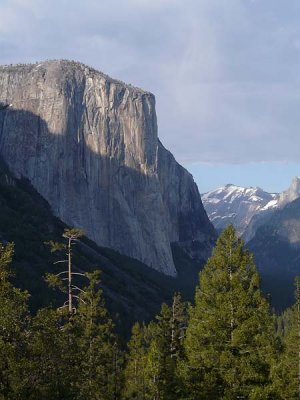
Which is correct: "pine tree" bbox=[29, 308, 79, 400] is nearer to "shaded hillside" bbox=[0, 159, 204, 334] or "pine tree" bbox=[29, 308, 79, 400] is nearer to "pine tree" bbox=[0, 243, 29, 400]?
"pine tree" bbox=[0, 243, 29, 400]

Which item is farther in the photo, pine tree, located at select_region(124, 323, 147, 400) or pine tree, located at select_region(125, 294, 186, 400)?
pine tree, located at select_region(124, 323, 147, 400)

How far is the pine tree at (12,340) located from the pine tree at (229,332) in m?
10.6

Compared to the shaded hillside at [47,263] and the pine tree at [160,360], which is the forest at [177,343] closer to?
the pine tree at [160,360]

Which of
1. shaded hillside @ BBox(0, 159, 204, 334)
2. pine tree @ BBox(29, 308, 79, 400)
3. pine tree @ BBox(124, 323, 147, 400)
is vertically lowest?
pine tree @ BBox(124, 323, 147, 400)

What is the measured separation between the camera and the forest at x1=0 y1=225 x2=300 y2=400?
20500mm

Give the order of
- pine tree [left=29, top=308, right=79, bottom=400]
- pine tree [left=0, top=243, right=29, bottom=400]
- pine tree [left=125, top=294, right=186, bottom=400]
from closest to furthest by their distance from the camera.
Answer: pine tree [left=0, top=243, right=29, bottom=400] → pine tree [left=29, top=308, right=79, bottom=400] → pine tree [left=125, top=294, right=186, bottom=400]

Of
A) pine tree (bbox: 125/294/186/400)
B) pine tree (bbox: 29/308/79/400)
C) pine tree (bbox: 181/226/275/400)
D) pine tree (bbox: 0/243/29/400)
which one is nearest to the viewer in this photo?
pine tree (bbox: 0/243/29/400)

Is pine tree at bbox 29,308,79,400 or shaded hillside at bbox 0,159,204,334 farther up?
shaded hillside at bbox 0,159,204,334

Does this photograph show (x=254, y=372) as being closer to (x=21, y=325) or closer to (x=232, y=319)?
(x=232, y=319)

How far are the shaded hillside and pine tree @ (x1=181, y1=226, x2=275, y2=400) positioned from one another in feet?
272

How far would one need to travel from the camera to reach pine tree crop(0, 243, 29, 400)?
63.9 feet

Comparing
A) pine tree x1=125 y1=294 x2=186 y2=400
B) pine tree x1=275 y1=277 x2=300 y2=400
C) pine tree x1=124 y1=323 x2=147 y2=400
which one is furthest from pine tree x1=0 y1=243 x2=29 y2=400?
pine tree x1=124 y1=323 x2=147 y2=400

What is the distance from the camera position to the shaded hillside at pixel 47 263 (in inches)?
4934

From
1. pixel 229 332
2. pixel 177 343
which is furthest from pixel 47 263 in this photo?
pixel 229 332
